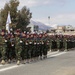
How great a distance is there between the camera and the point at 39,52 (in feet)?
77.3

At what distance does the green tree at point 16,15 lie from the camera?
44.5 m

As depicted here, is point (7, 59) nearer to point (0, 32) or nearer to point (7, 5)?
point (0, 32)

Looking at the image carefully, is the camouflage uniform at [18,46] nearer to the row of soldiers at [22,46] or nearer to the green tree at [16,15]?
the row of soldiers at [22,46]

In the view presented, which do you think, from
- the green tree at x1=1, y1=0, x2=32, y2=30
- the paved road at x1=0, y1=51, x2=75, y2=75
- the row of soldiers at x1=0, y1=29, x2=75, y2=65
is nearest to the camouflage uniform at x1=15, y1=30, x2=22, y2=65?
the row of soldiers at x1=0, y1=29, x2=75, y2=65

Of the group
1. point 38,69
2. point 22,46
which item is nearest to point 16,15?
point 22,46

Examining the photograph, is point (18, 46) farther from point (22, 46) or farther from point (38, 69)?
point (38, 69)

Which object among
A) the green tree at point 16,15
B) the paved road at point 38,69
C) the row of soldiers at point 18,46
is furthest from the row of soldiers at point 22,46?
the green tree at point 16,15

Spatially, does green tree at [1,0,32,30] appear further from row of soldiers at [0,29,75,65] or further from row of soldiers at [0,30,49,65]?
row of soldiers at [0,30,49,65]

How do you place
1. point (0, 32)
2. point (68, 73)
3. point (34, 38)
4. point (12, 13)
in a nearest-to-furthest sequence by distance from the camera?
point (68, 73) < point (0, 32) < point (34, 38) < point (12, 13)

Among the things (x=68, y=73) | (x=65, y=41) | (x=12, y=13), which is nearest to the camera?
(x=68, y=73)

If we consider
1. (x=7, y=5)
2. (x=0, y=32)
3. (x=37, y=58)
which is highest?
(x=7, y=5)

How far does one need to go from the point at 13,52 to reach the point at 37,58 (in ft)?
11.9

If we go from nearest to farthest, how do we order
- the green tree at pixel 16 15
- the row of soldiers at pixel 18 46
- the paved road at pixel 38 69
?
the paved road at pixel 38 69, the row of soldiers at pixel 18 46, the green tree at pixel 16 15

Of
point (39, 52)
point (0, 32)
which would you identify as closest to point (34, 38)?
point (39, 52)
